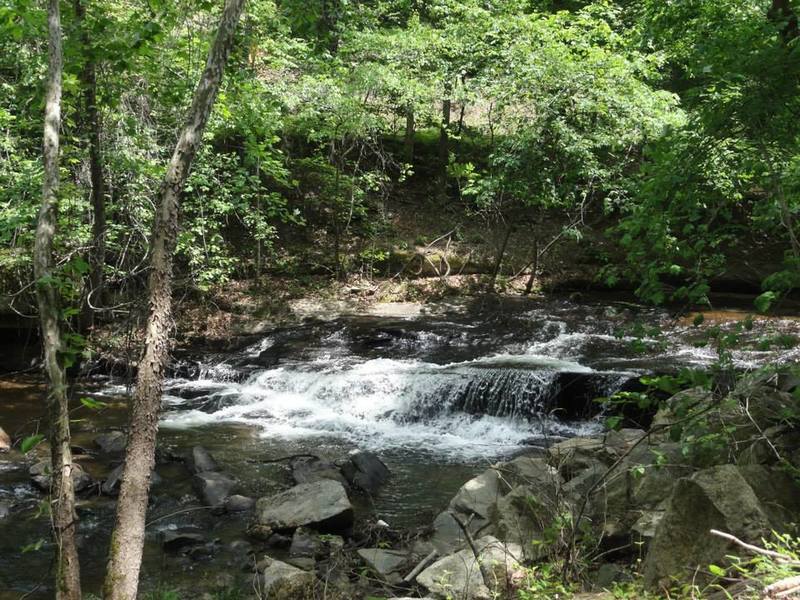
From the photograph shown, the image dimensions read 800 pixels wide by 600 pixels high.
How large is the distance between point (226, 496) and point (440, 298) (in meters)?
10.2

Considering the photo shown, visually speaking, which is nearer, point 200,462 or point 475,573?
point 475,573

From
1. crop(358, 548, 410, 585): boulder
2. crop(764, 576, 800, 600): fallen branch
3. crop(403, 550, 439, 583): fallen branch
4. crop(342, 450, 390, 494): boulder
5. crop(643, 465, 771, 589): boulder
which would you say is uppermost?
crop(764, 576, 800, 600): fallen branch

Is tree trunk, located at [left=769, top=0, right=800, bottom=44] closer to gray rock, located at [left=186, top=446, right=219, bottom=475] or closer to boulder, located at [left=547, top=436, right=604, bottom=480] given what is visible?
boulder, located at [left=547, top=436, right=604, bottom=480]

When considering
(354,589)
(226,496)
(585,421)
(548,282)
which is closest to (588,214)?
(548,282)

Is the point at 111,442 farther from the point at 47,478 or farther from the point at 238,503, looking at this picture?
the point at 238,503

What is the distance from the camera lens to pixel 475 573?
14.7 feet

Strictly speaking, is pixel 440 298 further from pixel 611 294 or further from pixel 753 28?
pixel 753 28

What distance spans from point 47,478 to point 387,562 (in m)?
4.33

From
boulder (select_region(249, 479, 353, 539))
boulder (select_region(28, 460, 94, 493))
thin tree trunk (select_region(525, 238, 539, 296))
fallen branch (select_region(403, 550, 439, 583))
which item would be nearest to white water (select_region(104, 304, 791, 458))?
boulder (select_region(28, 460, 94, 493))

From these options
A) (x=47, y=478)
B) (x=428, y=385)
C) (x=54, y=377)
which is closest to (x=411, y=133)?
(x=428, y=385)

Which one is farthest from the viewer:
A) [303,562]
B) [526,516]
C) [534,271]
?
[534,271]

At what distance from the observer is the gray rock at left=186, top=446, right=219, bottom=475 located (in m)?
8.32

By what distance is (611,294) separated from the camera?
1747 centimetres

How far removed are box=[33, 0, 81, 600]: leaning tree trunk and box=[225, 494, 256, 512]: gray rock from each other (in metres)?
2.93
